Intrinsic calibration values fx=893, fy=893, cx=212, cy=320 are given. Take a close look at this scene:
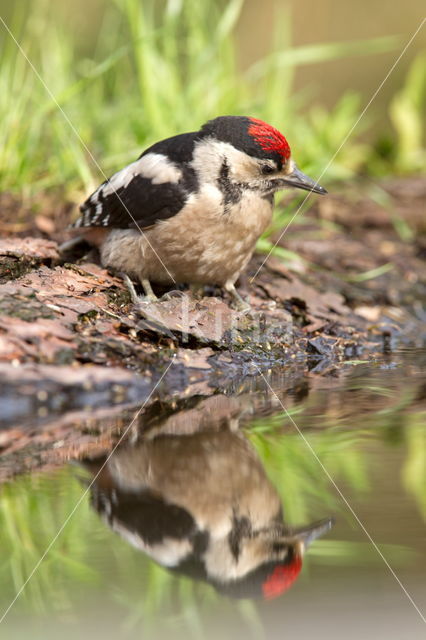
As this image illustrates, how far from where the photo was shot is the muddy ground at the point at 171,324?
3420mm

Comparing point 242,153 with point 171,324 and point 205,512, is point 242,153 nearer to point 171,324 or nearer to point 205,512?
point 171,324

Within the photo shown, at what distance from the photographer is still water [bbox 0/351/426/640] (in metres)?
1.75

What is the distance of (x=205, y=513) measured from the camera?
7.48 ft

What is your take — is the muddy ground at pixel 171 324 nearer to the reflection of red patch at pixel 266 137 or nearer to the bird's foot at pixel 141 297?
the bird's foot at pixel 141 297

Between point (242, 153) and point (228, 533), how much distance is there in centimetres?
251

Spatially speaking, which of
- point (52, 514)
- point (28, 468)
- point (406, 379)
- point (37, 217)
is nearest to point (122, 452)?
point (28, 468)

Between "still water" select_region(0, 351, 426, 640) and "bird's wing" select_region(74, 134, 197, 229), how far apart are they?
1.39 meters

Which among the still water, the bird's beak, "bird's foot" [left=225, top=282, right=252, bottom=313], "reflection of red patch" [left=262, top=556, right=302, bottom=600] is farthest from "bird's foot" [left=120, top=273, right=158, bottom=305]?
"reflection of red patch" [left=262, top=556, right=302, bottom=600]

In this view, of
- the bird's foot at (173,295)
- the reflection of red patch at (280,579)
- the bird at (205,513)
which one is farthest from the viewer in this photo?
the bird's foot at (173,295)

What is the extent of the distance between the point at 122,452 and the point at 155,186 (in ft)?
6.05

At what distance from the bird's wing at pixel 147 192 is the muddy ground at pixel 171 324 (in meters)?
0.30

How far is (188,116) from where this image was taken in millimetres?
6008

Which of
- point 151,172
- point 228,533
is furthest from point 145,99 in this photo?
point 228,533

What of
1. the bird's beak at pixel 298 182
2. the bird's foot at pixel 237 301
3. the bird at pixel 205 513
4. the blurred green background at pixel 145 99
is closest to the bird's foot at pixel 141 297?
the bird's foot at pixel 237 301
